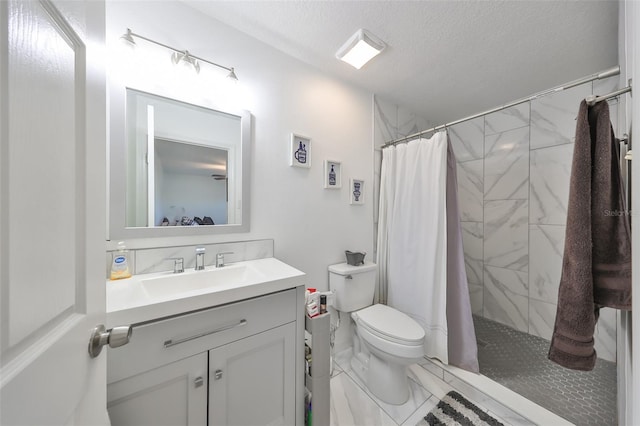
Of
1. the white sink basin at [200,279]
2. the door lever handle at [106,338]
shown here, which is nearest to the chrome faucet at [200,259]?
the white sink basin at [200,279]

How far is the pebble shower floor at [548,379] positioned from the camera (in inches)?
49.3

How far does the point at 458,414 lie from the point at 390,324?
58 cm

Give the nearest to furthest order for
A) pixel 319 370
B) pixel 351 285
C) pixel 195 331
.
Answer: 1. pixel 195 331
2. pixel 319 370
3. pixel 351 285

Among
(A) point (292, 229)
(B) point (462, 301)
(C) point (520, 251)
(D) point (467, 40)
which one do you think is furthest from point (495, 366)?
(D) point (467, 40)

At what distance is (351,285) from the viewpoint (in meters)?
1.67

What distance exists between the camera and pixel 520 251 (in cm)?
208

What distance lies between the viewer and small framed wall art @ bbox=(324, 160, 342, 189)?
1728 millimetres

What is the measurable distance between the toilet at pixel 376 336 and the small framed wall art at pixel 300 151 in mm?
837

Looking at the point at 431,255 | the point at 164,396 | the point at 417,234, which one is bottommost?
the point at 164,396

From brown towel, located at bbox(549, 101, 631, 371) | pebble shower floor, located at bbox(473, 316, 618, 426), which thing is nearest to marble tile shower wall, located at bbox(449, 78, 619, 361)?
pebble shower floor, located at bbox(473, 316, 618, 426)

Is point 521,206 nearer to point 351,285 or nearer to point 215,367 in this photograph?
point 351,285

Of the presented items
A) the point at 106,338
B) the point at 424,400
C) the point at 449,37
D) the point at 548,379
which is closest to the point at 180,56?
the point at 106,338

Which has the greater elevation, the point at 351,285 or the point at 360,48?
the point at 360,48

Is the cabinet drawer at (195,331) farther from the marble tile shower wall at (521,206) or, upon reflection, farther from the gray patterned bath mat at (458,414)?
the marble tile shower wall at (521,206)
